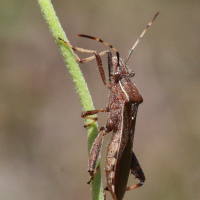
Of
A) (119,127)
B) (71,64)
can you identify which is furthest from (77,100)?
(71,64)

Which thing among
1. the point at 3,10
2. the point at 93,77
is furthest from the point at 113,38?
the point at 3,10

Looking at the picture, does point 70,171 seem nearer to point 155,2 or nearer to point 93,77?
point 93,77

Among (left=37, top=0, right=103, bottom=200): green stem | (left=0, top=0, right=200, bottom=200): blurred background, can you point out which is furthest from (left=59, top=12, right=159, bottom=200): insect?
(left=0, top=0, right=200, bottom=200): blurred background

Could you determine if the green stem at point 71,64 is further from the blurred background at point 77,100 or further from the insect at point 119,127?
the blurred background at point 77,100

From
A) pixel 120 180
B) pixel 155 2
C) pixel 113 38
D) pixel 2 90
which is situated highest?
pixel 155 2

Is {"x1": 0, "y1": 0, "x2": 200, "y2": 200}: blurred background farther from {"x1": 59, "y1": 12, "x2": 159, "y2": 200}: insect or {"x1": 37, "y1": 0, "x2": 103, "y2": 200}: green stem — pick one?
{"x1": 37, "y1": 0, "x2": 103, "y2": 200}: green stem

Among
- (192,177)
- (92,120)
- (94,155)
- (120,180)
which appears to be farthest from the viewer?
(192,177)

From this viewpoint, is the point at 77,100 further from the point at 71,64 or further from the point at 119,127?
the point at 71,64

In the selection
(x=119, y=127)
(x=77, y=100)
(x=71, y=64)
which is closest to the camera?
(x=71, y=64)
